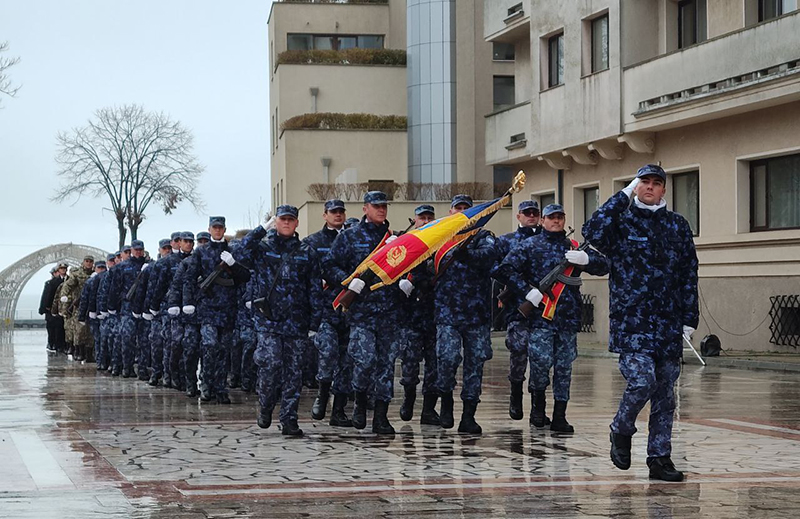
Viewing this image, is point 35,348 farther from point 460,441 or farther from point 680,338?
point 680,338

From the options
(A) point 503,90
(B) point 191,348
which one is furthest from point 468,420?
(A) point 503,90

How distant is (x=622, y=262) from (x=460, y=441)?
2887 millimetres

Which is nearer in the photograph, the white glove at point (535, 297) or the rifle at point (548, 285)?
the rifle at point (548, 285)

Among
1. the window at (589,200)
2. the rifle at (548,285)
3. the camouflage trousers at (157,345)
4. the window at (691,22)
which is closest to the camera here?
the rifle at (548,285)

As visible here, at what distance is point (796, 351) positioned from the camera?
86.7 ft

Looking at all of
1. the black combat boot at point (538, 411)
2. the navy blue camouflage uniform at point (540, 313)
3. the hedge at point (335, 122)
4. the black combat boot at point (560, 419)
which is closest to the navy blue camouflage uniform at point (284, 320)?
the navy blue camouflage uniform at point (540, 313)

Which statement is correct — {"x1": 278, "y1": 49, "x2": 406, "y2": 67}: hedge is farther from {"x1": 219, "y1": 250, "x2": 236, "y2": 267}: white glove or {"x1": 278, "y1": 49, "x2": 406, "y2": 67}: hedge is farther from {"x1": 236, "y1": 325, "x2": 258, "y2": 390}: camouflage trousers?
{"x1": 219, "y1": 250, "x2": 236, "y2": 267}: white glove

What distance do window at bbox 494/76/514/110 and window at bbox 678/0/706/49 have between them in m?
21.4

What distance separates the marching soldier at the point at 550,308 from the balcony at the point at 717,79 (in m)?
13.4

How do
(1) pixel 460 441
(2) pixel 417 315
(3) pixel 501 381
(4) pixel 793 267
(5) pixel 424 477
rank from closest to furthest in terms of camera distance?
(5) pixel 424 477, (1) pixel 460 441, (2) pixel 417 315, (3) pixel 501 381, (4) pixel 793 267

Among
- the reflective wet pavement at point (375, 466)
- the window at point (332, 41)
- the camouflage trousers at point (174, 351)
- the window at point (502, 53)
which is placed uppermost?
the window at point (332, 41)

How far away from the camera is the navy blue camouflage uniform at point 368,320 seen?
1245cm

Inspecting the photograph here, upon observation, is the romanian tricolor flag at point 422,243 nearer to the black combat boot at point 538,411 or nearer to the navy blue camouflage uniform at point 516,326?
the navy blue camouflage uniform at point 516,326

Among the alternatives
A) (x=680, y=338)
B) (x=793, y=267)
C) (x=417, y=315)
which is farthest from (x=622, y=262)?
(x=793, y=267)
